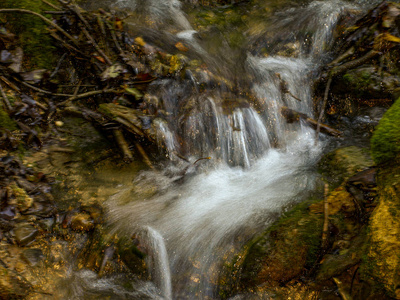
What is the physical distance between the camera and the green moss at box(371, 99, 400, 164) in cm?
Answer: 167

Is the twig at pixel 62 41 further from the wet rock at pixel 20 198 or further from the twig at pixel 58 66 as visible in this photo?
the wet rock at pixel 20 198

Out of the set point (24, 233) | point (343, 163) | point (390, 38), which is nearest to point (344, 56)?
point (390, 38)

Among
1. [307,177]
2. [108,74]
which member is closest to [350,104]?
[307,177]

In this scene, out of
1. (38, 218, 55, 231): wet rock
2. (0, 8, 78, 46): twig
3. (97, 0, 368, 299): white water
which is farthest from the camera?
(0, 8, 78, 46): twig

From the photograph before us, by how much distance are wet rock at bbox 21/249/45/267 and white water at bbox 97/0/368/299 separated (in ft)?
2.52

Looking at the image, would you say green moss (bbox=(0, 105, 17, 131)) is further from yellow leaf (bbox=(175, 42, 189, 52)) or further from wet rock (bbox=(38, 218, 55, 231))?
yellow leaf (bbox=(175, 42, 189, 52))

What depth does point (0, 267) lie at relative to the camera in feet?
7.73

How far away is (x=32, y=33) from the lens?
3.77m

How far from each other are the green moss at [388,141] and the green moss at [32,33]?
13.6 ft

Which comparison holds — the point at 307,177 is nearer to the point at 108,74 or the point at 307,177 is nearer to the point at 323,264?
the point at 323,264

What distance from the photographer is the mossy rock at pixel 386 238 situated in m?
1.51

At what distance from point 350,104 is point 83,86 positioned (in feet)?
13.8

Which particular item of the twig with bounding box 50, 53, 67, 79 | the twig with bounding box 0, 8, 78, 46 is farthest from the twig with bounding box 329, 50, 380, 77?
the twig with bounding box 50, 53, 67, 79

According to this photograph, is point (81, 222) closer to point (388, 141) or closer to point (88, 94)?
point (88, 94)
